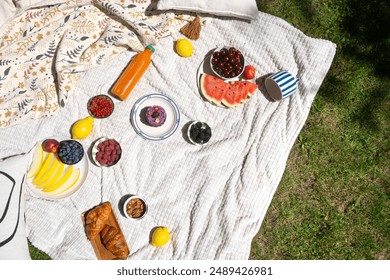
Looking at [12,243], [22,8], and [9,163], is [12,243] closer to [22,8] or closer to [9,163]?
[9,163]

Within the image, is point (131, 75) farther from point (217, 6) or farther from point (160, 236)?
point (160, 236)

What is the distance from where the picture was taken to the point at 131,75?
10.0 ft

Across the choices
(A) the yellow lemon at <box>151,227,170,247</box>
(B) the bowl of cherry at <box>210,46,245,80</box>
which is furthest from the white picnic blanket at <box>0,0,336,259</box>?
(B) the bowl of cherry at <box>210,46,245,80</box>

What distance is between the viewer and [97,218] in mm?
2939

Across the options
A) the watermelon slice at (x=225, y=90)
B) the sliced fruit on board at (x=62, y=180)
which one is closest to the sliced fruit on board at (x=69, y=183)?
the sliced fruit on board at (x=62, y=180)

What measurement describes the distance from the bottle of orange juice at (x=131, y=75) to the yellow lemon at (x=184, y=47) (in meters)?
0.19

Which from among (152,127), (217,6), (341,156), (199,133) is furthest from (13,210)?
(341,156)

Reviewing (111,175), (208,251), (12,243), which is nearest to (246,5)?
(111,175)

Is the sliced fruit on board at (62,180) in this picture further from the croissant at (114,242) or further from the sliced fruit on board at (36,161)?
the croissant at (114,242)

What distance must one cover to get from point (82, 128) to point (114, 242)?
2.57 feet

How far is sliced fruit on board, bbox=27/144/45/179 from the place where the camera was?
116 inches

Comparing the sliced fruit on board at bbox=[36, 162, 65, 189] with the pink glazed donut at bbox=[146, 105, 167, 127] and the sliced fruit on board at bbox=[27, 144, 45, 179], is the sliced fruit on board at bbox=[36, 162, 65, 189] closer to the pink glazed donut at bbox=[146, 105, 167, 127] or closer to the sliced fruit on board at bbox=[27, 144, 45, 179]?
the sliced fruit on board at bbox=[27, 144, 45, 179]

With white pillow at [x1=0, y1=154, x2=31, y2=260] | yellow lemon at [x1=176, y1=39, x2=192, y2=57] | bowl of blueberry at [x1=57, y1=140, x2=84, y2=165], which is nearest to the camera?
white pillow at [x1=0, y1=154, x2=31, y2=260]

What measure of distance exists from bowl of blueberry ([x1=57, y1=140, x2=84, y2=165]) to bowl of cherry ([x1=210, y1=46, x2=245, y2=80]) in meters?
1.04
